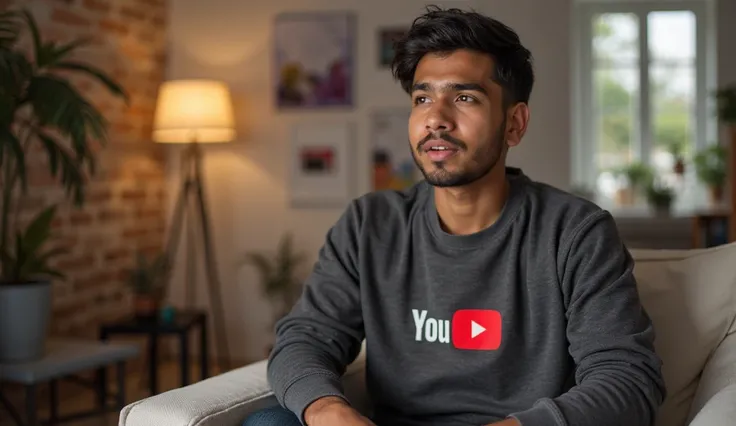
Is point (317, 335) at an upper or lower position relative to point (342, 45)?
lower

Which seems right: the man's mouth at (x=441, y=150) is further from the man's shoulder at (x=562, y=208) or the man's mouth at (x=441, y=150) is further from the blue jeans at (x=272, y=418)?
the blue jeans at (x=272, y=418)

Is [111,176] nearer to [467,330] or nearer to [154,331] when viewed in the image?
[154,331]

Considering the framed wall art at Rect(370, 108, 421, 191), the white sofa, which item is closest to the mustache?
the white sofa

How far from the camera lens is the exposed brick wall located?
13.5ft

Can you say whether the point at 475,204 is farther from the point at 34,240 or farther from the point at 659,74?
the point at 659,74

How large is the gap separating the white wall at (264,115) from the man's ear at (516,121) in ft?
10.1

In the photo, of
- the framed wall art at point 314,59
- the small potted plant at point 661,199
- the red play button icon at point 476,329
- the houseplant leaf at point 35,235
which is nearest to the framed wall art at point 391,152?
the framed wall art at point 314,59

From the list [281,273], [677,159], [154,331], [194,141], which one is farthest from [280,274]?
[677,159]

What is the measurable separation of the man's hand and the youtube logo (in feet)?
0.85

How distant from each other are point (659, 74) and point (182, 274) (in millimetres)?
3948

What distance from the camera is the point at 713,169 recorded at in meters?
6.48

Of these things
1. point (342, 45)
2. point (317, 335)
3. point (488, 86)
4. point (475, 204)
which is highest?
point (342, 45)

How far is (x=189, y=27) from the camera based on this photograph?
519cm

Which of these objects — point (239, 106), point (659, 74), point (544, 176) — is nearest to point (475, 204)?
point (544, 176)
